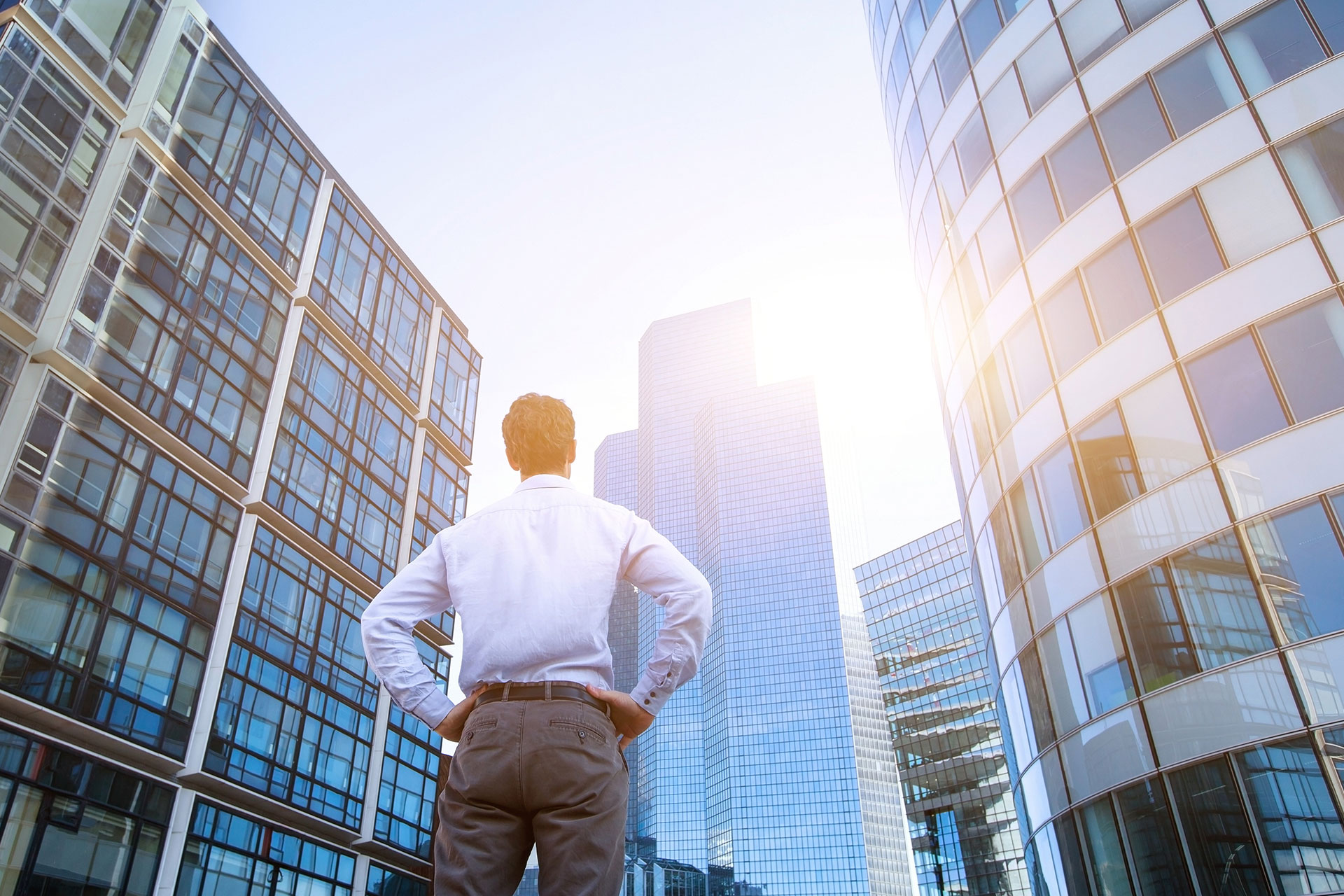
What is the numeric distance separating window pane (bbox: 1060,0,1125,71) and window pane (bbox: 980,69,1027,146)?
4.46 ft

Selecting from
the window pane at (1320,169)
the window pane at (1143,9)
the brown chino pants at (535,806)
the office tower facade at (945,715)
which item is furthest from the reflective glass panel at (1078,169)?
the office tower facade at (945,715)

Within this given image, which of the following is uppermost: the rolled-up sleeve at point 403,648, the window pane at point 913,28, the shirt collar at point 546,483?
the window pane at point 913,28

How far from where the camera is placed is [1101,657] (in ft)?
54.8

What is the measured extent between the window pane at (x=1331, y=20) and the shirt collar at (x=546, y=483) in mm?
17147

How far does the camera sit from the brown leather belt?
302cm

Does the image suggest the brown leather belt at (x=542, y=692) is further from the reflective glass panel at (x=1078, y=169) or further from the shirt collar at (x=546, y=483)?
the reflective glass panel at (x=1078, y=169)

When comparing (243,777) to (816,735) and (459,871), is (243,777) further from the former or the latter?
(816,735)

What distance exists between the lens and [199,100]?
3098 cm

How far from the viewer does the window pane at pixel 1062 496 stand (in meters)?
17.7

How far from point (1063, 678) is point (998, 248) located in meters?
8.57

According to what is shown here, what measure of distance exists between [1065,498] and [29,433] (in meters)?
21.7

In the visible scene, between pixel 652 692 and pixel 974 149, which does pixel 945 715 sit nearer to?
pixel 974 149

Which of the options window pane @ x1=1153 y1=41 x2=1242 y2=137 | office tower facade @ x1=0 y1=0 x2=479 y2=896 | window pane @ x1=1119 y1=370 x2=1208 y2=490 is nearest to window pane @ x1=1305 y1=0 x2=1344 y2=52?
window pane @ x1=1153 y1=41 x2=1242 y2=137

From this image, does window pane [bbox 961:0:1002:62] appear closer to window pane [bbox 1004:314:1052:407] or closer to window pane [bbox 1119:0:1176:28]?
window pane [bbox 1119:0:1176:28]
